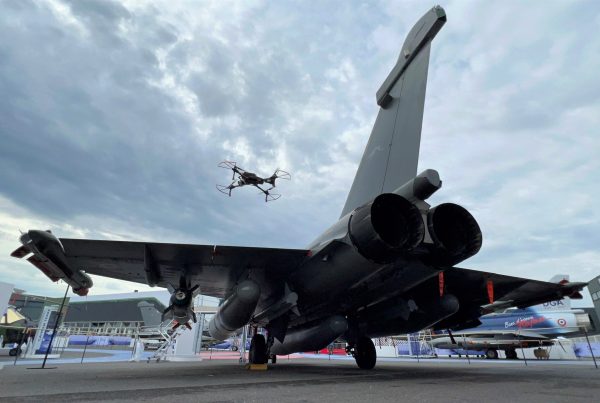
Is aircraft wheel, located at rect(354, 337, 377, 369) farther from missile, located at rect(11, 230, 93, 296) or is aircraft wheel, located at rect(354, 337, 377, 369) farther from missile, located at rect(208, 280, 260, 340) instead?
missile, located at rect(11, 230, 93, 296)

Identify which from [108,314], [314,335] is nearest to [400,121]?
[314,335]

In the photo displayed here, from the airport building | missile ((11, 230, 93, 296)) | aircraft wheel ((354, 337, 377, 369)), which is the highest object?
the airport building

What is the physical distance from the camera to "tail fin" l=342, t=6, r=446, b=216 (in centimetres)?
570

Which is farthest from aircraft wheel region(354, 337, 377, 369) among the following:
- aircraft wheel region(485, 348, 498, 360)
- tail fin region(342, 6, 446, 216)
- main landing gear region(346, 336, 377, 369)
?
aircraft wheel region(485, 348, 498, 360)

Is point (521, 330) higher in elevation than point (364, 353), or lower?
higher

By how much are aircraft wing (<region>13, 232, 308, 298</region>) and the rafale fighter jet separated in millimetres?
20

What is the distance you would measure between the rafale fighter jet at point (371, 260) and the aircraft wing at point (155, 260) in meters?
0.02

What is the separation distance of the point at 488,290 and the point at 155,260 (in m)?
7.16

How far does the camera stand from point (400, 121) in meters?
6.09

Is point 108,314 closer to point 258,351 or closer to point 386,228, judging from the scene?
point 258,351

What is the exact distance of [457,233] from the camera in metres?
4.98

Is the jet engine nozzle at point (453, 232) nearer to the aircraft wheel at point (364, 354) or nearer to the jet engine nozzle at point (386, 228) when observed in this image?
the jet engine nozzle at point (386, 228)

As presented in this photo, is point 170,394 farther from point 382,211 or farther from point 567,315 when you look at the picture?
point 567,315

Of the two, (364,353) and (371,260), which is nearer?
(371,260)
